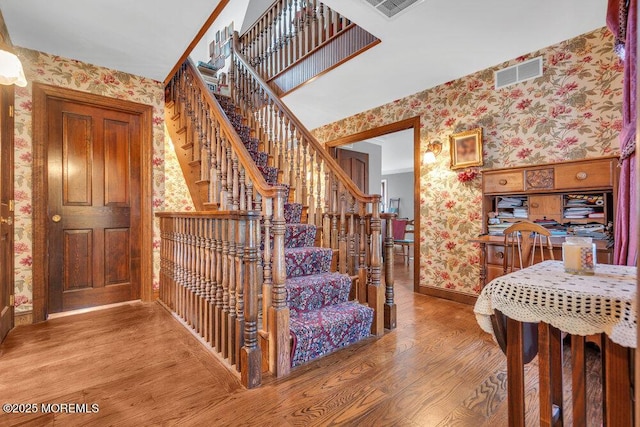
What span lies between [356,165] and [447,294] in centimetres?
297

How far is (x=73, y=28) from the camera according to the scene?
238cm

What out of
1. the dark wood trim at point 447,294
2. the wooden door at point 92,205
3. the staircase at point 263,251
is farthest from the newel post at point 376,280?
the wooden door at point 92,205

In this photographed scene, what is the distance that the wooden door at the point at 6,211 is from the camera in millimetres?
2211

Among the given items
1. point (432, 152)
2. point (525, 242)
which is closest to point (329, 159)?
point (432, 152)

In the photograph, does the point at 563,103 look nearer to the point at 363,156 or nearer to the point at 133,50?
the point at 363,156

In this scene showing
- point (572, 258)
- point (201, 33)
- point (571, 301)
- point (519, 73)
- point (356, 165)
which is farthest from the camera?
point (356, 165)

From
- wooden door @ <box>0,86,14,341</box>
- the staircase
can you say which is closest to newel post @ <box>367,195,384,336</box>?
the staircase

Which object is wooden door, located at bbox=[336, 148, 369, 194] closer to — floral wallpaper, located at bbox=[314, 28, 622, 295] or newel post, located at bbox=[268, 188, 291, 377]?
floral wallpaper, located at bbox=[314, 28, 622, 295]

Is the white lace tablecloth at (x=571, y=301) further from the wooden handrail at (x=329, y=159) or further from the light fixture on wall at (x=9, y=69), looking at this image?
the light fixture on wall at (x=9, y=69)

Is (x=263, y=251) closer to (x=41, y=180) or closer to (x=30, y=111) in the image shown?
(x=41, y=180)

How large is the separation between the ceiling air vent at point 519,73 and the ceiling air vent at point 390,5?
53.8 inches

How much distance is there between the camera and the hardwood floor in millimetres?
1415

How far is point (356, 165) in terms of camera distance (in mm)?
5652

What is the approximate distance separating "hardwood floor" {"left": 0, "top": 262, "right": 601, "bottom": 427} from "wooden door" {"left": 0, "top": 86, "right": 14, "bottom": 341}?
0.21 meters
